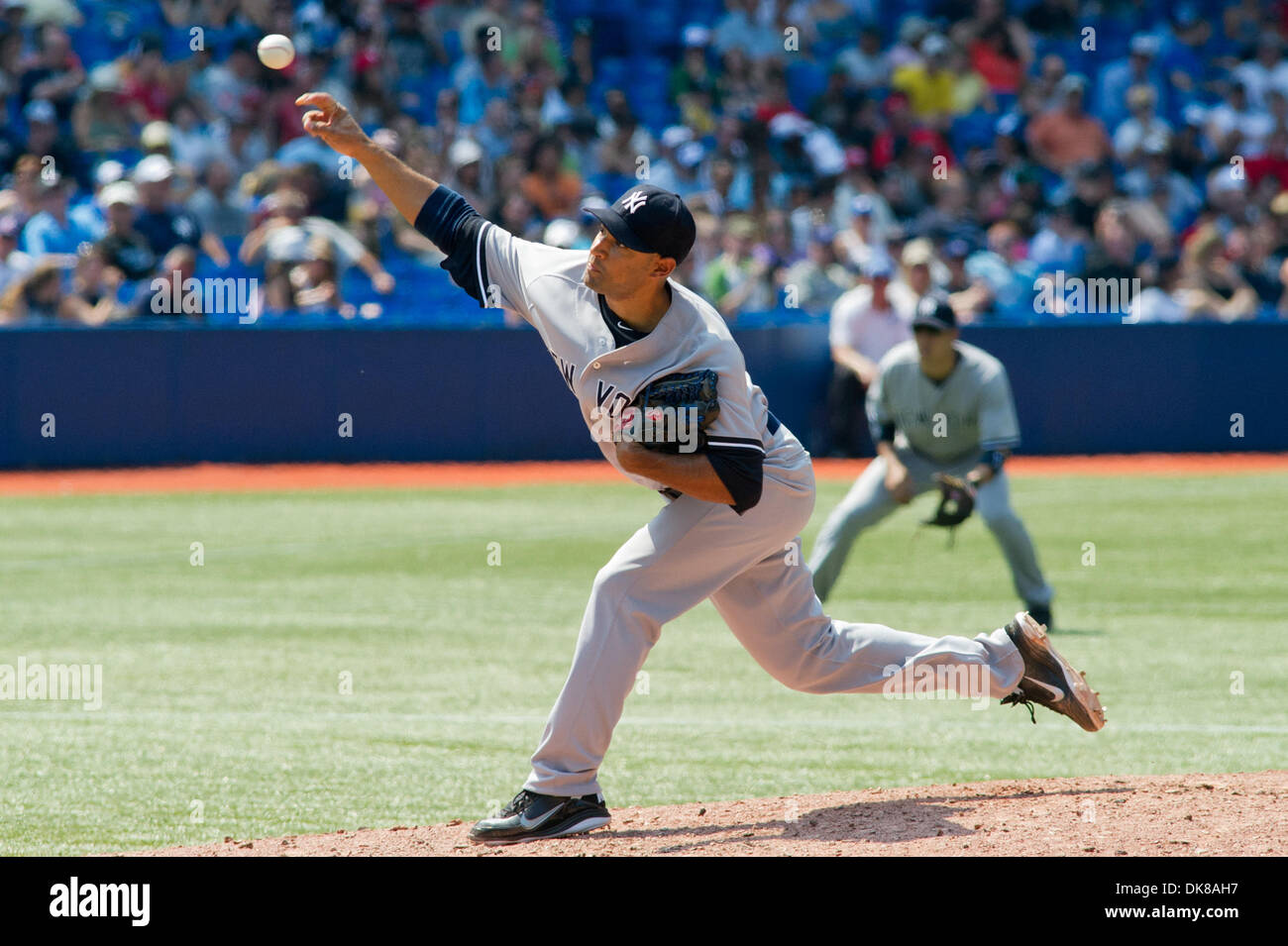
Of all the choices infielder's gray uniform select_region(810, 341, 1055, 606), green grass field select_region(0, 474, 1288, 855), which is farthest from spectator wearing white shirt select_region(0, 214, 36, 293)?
infielder's gray uniform select_region(810, 341, 1055, 606)

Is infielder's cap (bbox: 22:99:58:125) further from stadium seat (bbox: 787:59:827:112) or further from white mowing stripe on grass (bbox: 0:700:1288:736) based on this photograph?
white mowing stripe on grass (bbox: 0:700:1288:736)

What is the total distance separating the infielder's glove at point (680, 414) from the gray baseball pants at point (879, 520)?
470cm

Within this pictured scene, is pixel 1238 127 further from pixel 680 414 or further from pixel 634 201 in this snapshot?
pixel 680 414

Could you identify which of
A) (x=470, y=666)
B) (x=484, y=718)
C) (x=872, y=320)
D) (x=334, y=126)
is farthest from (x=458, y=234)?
(x=872, y=320)

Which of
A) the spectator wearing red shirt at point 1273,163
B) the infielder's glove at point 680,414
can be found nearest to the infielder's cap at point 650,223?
the infielder's glove at point 680,414

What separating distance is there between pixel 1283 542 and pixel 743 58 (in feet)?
38.0

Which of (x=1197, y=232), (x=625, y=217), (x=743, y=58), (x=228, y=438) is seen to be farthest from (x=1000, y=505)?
(x=743, y=58)

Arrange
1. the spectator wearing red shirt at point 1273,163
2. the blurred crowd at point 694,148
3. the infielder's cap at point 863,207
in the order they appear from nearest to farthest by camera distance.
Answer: the blurred crowd at point 694,148 < the infielder's cap at point 863,207 < the spectator wearing red shirt at point 1273,163

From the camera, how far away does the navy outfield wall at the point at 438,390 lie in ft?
57.0

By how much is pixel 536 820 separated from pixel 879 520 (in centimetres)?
518

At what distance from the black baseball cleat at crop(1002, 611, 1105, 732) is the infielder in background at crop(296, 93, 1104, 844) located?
1.04ft

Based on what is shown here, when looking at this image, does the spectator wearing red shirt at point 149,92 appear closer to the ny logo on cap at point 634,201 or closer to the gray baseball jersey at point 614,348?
the gray baseball jersey at point 614,348

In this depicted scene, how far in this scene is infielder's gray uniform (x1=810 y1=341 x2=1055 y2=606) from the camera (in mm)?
9805
